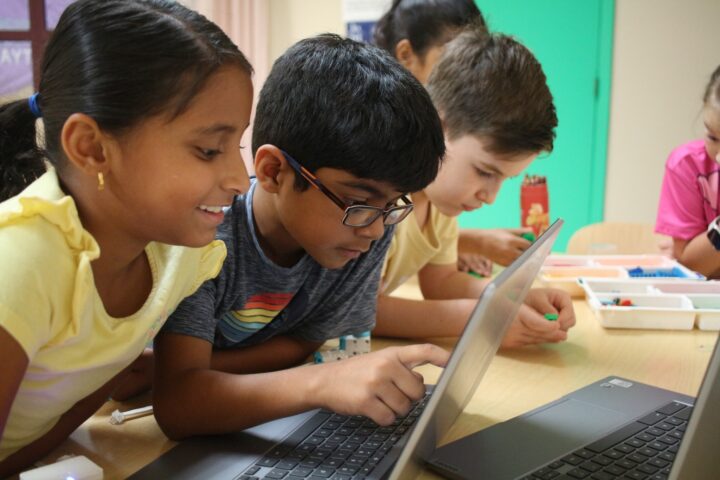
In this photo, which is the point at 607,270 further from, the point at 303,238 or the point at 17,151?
the point at 17,151

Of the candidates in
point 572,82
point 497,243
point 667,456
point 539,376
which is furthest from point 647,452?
point 572,82

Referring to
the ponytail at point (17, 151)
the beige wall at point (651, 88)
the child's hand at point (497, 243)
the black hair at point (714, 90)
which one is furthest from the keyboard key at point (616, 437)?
the beige wall at point (651, 88)

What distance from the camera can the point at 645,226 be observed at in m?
2.40

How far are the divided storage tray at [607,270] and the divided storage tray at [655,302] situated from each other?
1.6 inches

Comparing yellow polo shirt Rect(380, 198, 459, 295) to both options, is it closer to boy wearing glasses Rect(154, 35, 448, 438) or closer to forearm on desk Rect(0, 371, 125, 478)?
boy wearing glasses Rect(154, 35, 448, 438)

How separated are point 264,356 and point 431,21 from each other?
1.11 meters

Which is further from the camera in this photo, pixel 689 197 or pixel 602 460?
pixel 689 197

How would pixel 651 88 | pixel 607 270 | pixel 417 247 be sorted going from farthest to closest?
pixel 651 88
pixel 607 270
pixel 417 247

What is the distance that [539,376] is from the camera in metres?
1.16

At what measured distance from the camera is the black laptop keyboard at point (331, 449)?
787 mm

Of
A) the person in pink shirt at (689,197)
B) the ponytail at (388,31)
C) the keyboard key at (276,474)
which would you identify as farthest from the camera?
the person in pink shirt at (689,197)

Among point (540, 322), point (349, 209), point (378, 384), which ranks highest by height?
point (349, 209)

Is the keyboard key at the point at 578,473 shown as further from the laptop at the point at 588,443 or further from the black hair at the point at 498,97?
the black hair at the point at 498,97

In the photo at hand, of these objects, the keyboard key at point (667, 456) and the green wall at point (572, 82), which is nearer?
the keyboard key at point (667, 456)
